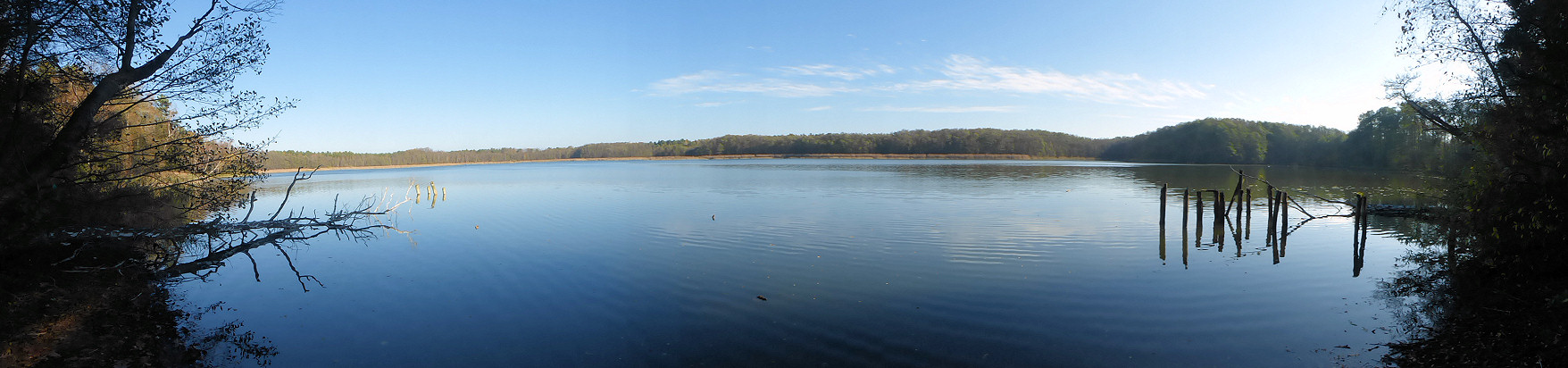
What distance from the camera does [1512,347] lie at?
7035mm

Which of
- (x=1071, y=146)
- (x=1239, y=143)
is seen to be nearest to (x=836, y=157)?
(x=1071, y=146)

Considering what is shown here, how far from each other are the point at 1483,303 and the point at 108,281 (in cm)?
2003

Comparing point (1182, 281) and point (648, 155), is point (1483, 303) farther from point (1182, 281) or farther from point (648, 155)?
point (648, 155)

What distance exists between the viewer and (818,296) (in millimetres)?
10039

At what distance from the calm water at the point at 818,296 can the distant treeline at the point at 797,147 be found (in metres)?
116

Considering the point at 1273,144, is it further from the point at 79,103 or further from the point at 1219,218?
the point at 79,103

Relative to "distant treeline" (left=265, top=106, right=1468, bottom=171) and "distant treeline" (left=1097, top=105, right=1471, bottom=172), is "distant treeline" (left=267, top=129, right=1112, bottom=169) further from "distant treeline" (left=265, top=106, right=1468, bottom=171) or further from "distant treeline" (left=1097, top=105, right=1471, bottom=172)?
"distant treeline" (left=1097, top=105, right=1471, bottom=172)

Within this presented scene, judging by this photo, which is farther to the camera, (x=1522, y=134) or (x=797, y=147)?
(x=797, y=147)

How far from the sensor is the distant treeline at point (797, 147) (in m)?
133

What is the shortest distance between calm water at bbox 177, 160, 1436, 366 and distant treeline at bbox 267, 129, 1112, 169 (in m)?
116

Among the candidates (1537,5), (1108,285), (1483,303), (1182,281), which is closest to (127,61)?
(1108,285)

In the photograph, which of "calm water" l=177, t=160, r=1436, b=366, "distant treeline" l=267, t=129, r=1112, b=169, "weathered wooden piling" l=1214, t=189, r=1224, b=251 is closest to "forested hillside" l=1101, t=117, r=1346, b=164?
"distant treeline" l=267, t=129, r=1112, b=169

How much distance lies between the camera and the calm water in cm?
744

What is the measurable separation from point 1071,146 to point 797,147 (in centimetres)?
5953
